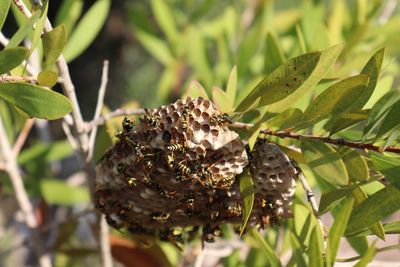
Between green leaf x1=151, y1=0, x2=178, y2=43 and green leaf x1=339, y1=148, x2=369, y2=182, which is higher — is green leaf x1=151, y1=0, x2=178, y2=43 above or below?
above

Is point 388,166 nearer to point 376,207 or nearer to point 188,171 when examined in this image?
point 376,207

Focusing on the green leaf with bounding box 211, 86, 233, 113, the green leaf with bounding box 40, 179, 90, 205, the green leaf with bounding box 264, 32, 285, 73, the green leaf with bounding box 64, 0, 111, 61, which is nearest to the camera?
the green leaf with bounding box 211, 86, 233, 113

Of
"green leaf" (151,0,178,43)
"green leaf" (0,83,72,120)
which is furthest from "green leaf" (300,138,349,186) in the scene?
"green leaf" (151,0,178,43)

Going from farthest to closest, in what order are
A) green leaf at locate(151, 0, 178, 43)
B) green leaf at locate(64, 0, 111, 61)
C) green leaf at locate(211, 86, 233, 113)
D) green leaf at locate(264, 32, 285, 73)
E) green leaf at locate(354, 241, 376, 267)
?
green leaf at locate(151, 0, 178, 43) < green leaf at locate(64, 0, 111, 61) < green leaf at locate(264, 32, 285, 73) < green leaf at locate(211, 86, 233, 113) < green leaf at locate(354, 241, 376, 267)

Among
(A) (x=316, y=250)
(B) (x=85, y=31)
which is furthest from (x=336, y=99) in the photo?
(B) (x=85, y=31)

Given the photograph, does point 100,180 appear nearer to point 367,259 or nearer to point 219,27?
point 367,259

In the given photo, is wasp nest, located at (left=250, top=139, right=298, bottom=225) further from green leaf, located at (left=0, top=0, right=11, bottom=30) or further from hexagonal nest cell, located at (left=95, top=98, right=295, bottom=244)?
green leaf, located at (left=0, top=0, right=11, bottom=30)
